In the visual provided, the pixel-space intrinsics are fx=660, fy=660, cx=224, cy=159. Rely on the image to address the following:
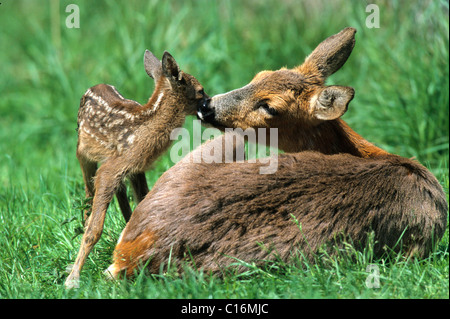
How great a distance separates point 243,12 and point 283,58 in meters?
→ 1.35

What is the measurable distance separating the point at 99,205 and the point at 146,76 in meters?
3.93

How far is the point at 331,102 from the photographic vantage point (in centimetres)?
467

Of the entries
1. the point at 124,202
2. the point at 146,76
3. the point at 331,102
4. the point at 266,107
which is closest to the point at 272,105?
the point at 266,107

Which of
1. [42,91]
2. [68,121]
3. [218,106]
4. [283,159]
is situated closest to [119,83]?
[68,121]

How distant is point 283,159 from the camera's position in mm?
4309

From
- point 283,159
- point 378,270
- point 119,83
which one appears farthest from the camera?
point 119,83

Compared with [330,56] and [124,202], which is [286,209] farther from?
[330,56]

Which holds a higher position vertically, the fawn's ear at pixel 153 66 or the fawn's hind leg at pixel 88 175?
the fawn's ear at pixel 153 66

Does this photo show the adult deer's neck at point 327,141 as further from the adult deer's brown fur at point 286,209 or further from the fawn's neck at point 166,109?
the fawn's neck at point 166,109

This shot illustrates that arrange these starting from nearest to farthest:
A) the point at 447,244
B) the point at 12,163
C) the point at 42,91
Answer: the point at 447,244
the point at 12,163
the point at 42,91

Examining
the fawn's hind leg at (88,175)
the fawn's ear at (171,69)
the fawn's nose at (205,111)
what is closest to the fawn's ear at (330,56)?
the fawn's nose at (205,111)

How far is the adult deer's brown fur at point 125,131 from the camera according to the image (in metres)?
4.34

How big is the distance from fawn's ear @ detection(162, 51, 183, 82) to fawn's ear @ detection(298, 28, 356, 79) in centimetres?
114
